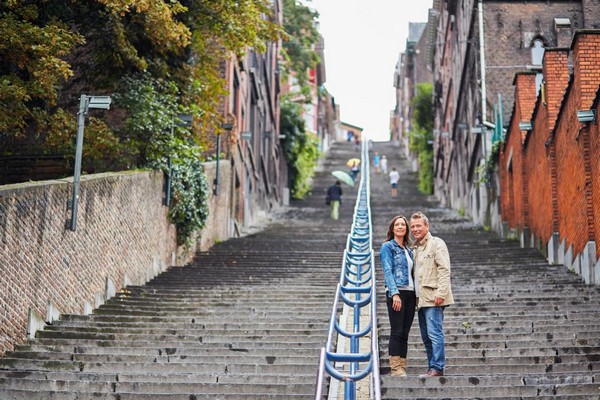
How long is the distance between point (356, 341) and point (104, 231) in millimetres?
6132

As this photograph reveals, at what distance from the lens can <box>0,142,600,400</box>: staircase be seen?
816 centimetres

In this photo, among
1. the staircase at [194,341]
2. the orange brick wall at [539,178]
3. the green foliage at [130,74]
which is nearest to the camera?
the staircase at [194,341]

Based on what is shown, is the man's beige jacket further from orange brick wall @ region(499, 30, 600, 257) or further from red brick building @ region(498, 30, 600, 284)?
orange brick wall @ region(499, 30, 600, 257)

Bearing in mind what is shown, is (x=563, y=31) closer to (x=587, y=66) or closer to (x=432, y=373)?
(x=587, y=66)

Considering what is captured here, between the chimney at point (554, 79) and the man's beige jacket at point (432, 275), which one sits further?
the chimney at point (554, 79)

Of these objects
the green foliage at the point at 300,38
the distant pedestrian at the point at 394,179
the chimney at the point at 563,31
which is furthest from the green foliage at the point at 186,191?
the green foliage at the point at 300,38

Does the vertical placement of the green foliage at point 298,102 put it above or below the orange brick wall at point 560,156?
above

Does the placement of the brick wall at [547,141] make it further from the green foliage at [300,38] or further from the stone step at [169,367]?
the green foliage at [300,38]

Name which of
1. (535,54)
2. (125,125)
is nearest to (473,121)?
(535,54)

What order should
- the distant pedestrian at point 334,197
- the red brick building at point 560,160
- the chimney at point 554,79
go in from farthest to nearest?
the distant pedestrian at point 334,197 → the chimney at point 554,79 → the red brick building at point 560,160

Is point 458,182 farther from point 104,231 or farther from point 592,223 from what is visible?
point 104,231

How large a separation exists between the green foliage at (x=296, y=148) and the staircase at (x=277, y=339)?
2531cm

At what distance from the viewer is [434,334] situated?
8.23 m

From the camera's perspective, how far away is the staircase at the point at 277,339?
26.8 feet
